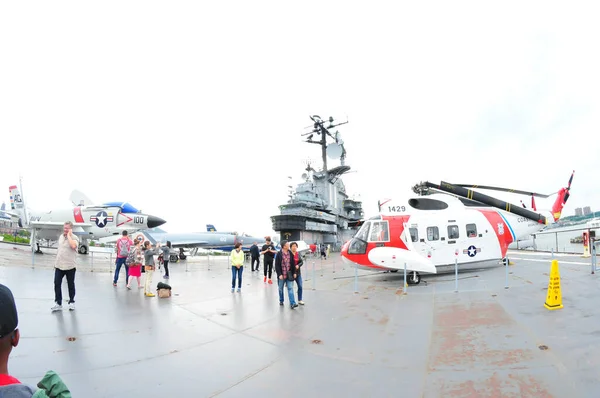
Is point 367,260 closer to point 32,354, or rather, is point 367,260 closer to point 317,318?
point 317,318

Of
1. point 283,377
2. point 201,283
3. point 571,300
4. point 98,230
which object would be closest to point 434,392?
point 283,377

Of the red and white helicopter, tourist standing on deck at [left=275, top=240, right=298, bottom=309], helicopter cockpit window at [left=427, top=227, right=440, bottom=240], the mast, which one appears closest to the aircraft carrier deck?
tourist standing on deck at [left=275, top=240, right=298, bottom=309]

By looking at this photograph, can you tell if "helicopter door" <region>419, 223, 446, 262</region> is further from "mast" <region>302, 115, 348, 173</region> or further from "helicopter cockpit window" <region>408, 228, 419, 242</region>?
"mast" <region>302, 115, 348, 173</region>

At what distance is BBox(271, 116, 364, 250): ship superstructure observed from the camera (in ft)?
103

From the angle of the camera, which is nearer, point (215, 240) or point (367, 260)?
point (367, 260)

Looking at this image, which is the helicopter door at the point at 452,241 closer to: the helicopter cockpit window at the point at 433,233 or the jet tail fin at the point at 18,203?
the helicopter cockpit window at the point at 433,233

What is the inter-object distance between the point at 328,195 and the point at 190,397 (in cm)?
3656

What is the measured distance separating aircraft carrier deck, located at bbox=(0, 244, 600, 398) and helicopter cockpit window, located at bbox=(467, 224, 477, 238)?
317cm

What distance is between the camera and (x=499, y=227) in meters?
11.9

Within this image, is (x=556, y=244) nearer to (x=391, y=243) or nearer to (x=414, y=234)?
(x=414, y=234)

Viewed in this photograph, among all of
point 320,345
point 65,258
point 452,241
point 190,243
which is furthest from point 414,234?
point 190,243

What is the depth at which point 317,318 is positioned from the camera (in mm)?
6590

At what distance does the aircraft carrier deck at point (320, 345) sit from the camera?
352 cm

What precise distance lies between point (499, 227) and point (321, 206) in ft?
80.7
